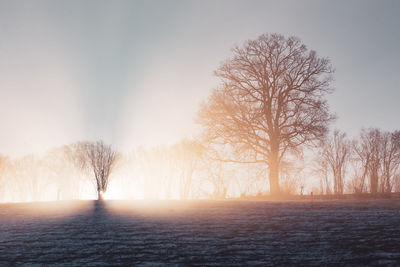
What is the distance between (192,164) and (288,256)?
4428cm

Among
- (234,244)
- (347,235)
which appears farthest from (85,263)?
(347,235)

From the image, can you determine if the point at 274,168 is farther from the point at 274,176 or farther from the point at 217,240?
the point at 217,240

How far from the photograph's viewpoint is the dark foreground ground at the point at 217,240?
523cm

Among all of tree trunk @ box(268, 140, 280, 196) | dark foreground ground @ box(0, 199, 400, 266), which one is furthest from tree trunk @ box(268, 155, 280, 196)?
dark foreground ground @ box(0, 199, 400, 266)

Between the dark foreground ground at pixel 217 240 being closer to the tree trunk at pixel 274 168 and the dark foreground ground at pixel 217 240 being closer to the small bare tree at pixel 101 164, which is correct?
the tree trunk at pixel 274 168

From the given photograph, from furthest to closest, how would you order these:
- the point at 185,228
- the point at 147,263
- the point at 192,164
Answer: the point at 192,164 → the point at 185,228 → the point at 147,263

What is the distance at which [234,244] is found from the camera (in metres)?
6.05

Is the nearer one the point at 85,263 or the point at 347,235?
the point at 85,263

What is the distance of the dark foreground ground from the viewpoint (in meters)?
5.23

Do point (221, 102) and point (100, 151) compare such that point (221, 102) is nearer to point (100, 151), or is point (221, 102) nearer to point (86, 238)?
point (86, 238)

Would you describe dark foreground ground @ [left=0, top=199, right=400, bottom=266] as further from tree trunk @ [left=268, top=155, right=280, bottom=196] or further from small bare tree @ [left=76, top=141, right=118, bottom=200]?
small bare tree @ [left=76, top=141, right=118, bottom=200]

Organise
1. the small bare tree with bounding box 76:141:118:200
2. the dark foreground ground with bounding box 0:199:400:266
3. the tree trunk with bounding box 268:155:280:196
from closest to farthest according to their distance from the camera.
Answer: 1. the dark foreground ground with bounding box 0:199:400:266
2. the tree trunk with bounding box 268:155:280:196
3. the small bare tree with bounding box 76:141:118:200

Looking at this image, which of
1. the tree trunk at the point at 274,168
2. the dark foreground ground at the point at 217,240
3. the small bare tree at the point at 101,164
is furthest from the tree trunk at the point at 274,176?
the small bare tree at the point at 101,164

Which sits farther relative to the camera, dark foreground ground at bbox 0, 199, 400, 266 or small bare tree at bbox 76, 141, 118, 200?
small bare tree at bbox 76, 141, 118, 200
